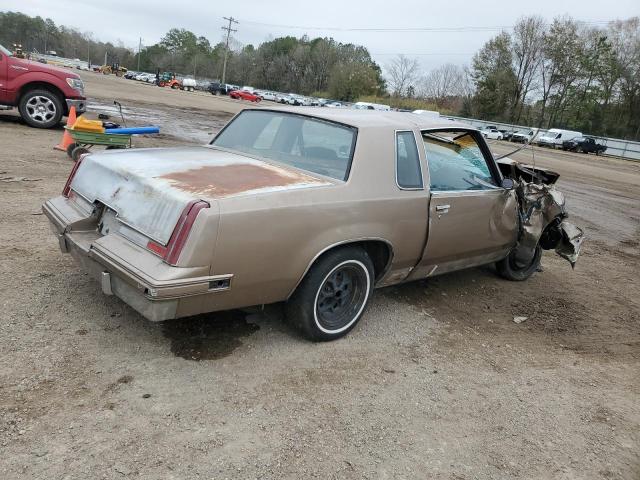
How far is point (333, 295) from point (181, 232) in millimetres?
1282

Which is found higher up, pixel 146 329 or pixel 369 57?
pixel 369 57

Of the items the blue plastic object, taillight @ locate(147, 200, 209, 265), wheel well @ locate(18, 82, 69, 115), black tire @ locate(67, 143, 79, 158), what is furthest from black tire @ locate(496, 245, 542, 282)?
wheel well @ locate(18, 82, 69, 115)

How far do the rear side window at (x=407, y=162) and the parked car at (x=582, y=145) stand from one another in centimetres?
4530

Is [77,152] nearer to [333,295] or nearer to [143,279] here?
[333,295]

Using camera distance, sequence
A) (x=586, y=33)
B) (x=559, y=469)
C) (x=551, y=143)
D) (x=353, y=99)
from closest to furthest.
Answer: (x=559, y=469) → (x=551, y=143) → (x=586, y=33) → (x=353, y=99)

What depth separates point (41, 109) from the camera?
37.1ft

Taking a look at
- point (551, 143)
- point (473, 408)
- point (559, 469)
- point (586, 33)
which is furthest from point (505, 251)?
point (586, 33)

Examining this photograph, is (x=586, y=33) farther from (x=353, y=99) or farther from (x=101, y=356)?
(x=101, y=356)

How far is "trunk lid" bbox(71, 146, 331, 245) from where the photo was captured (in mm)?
2978

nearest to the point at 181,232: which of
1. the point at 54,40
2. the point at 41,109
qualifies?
the point at 41,109

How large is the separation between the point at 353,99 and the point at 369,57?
68.3ft

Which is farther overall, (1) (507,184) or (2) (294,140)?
(1) (507,184)

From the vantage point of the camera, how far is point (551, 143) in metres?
45.2

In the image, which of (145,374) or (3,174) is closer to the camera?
(145,374)
